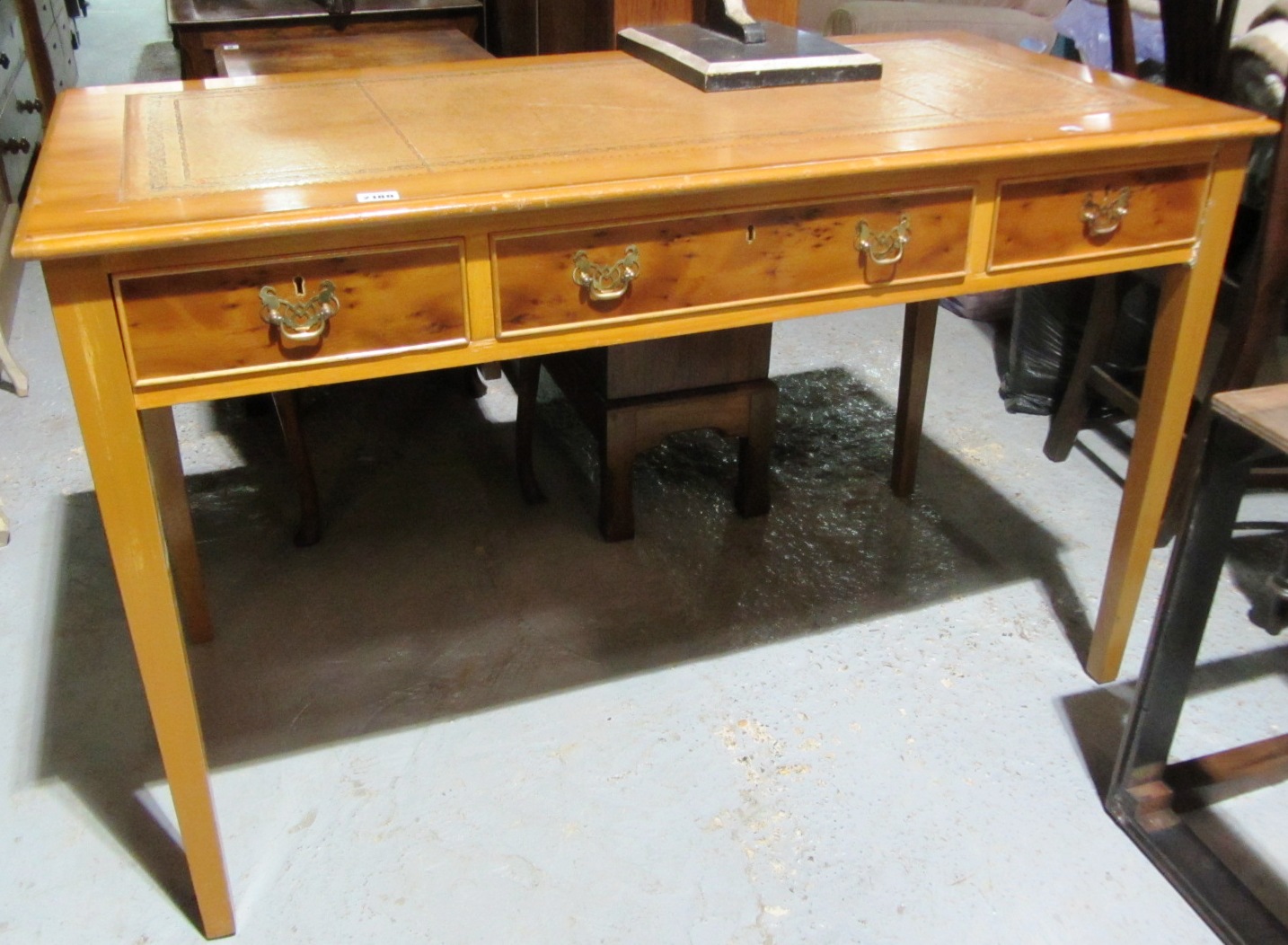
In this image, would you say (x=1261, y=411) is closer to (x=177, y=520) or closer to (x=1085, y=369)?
(x=1085, y=369)

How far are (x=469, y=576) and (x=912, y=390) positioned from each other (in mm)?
921

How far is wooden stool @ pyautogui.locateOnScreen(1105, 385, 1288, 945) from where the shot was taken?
1.35 m

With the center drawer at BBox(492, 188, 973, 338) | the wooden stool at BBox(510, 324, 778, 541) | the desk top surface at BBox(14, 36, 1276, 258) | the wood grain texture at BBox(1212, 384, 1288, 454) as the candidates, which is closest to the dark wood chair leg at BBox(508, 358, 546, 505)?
the wooden stool at BBox(510, 324, 778, 541)

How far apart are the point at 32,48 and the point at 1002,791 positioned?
4043mm

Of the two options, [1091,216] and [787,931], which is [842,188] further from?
[787,931]

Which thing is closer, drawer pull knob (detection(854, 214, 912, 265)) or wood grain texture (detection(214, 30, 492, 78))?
drawer pull knob (detection(854, 214, 912, 265))

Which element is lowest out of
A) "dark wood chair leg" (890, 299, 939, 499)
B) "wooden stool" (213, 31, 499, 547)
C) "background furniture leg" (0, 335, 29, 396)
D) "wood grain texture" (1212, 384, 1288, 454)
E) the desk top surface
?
"background furniture leg" (0, 335, 29, 396)

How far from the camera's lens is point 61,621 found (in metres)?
1.96

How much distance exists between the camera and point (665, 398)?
6.93 ft

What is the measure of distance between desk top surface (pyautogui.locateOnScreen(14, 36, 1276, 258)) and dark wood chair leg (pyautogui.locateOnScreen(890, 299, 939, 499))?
0.51 meters

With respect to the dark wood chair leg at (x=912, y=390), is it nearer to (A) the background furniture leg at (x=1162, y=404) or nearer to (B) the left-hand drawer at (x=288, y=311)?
(A) the background furniture leg at (x=1162, y=404)

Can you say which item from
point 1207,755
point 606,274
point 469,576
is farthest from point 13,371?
point 1207,755

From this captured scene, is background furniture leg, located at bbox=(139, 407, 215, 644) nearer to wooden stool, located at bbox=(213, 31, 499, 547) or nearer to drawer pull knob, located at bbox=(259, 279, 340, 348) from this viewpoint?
wooden stool, located at bbox=(213, 31, 499, 547)

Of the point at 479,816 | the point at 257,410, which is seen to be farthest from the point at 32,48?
the point at 479,816
